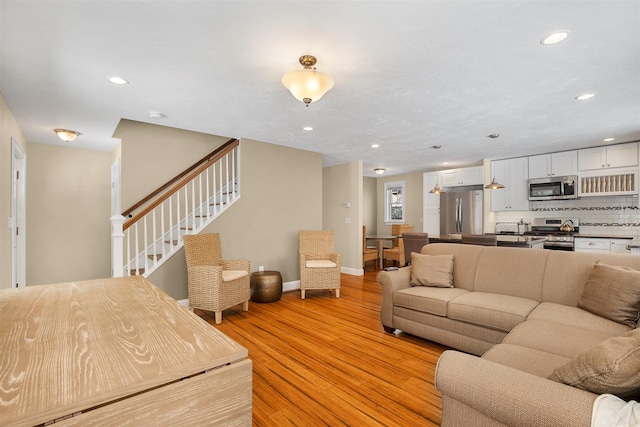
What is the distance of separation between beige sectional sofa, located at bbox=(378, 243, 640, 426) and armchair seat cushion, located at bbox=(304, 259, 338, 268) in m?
1.54

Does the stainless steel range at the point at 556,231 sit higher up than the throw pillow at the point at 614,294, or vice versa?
the stainless steel range at the point at 556,231

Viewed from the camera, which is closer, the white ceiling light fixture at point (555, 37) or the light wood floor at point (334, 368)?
the light wood floor at point (334, 368)

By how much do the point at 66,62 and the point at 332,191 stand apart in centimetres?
528

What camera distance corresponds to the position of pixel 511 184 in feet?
20.4

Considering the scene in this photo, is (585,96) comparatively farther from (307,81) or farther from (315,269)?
(315,269)

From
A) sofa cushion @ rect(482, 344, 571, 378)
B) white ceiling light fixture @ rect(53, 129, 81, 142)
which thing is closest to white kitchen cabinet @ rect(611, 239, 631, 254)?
sofa cushion @ rect(482, 344, 571, 378)

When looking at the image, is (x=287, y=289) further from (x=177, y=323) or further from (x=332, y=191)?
(x=177, y=323)

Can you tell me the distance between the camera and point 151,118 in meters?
3.77

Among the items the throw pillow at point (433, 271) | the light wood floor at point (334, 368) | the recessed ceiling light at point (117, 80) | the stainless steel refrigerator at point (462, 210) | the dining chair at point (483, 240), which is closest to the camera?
the light wood floor at point (334, 368)

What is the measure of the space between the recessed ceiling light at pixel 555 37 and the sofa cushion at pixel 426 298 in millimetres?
2153

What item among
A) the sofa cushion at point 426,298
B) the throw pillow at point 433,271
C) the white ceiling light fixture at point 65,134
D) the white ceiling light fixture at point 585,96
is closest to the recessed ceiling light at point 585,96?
the white ceiling light fixture at point 585,96

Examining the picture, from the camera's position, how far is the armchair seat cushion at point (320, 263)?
185 inches

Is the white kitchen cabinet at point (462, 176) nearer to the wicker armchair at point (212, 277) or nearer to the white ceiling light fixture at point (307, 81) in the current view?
the wicker armchair at point (212, 277)

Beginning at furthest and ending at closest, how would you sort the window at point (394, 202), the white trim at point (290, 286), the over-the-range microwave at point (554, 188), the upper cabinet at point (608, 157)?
the window at point (394, 202) < the over-the-range microwave at point (554, 188) < the white trim at point (290, 286) < the upper cabinet at point (608, 157)
